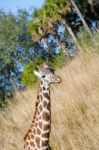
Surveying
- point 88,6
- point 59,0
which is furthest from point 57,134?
point 88,6

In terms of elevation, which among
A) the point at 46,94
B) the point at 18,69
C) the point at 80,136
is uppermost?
the point at 18,69

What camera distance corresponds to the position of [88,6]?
183 ft

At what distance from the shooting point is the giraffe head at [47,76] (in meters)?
6.91

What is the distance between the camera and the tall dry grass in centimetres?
859

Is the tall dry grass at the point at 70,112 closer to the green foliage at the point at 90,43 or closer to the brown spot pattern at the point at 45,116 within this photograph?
the green foliage at the point at 90,43

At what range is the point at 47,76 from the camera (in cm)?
699

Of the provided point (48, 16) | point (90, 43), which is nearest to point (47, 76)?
point (90, 43)

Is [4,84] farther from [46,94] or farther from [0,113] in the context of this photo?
[46,94]

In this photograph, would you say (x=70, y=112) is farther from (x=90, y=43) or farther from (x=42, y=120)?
(x=42, y=120)

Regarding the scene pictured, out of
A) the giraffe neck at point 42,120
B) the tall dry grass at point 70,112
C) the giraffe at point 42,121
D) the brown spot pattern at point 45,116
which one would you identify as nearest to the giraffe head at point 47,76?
the giraffe at point 42,121

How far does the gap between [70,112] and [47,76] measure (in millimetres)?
3143

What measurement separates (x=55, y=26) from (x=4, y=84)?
15203 mm

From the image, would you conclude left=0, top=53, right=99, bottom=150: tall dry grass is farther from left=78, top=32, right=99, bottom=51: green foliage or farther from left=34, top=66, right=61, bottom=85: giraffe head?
left=34, top=66, right=61, bottom=85: giraffe head

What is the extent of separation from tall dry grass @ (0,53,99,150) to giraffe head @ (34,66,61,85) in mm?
1454
